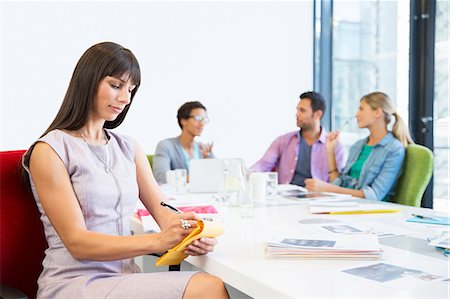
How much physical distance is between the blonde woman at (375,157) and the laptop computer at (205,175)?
1.60 feet

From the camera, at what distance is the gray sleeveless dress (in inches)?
51.1

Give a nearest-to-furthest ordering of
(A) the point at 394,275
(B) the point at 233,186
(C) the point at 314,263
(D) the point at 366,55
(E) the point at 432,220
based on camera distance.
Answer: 1. (A) the point at 394,275
2. (C) the point at 314,263
3. (E) the point at 432,220
4. (B) the point at 233,186
5. (D) the point at 366,55

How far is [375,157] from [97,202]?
1.85m

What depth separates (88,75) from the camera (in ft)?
5.03

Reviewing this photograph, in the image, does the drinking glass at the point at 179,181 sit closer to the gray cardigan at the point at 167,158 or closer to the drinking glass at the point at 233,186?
the drinking glass at the point at 233,186

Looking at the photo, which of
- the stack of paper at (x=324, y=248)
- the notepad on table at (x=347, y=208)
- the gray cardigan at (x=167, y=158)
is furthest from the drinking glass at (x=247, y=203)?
the gray cardigan at (x=167, y=158)

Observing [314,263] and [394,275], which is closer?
[394,275]

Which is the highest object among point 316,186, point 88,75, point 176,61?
point 176,61

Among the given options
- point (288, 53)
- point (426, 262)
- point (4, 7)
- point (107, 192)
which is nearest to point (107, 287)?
point (107, 192)

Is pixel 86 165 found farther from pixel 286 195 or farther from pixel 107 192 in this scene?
pixel 286 195

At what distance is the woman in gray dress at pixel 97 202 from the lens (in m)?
1.32

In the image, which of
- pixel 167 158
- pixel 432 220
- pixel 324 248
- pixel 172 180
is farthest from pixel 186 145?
pixel 324 248

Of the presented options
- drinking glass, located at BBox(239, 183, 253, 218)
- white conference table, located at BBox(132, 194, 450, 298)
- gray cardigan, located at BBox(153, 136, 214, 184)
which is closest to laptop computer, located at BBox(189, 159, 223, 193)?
drinking glass, located at BBox(239, 183, 253, 218)

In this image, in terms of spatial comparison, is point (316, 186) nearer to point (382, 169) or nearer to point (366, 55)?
point (382, 169)
